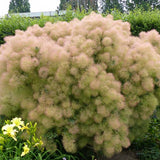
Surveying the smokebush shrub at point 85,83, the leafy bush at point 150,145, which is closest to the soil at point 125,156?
the leafy bush at point 150,145

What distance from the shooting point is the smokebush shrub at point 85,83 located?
85.3 inches

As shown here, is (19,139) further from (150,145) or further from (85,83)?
(150,145)

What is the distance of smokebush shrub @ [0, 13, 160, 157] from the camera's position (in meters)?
2.17

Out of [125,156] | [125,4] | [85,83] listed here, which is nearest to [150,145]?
[125,156]

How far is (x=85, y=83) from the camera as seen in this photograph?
83.4 inches

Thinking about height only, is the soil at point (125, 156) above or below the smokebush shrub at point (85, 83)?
below

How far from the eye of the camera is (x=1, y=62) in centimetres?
237

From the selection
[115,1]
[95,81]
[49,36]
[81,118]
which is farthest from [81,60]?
[115,1]

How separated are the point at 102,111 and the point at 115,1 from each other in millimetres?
28531

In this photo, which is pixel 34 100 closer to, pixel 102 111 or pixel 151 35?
pixel 102 111

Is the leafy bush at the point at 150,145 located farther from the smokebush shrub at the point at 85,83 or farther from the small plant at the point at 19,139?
the small plant at the point at 19,139

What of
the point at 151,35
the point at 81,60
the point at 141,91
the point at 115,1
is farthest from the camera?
the point at 115,1

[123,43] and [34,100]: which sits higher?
[123,43]

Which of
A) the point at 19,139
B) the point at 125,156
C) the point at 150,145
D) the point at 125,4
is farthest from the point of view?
the point at 125,4
